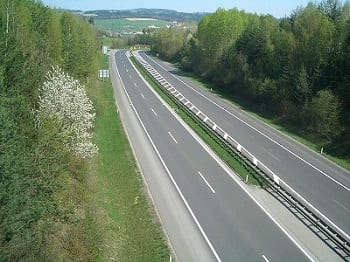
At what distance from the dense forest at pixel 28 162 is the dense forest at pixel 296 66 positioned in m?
23.5

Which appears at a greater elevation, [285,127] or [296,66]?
[296,66]

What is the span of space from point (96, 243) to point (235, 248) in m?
6.41

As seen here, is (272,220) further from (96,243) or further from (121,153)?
(121,153)

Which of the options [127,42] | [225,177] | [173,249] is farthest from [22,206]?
[127,42]

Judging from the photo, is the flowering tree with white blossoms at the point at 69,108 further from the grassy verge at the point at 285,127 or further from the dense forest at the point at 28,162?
the grassy verge at the point at 285,127

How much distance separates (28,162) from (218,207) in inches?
480

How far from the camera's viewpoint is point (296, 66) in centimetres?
5022

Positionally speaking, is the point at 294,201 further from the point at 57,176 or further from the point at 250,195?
the point at 57,176

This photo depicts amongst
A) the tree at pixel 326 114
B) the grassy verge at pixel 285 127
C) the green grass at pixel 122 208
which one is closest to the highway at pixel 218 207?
the green grass at pixel 122 208

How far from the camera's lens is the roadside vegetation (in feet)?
45.3

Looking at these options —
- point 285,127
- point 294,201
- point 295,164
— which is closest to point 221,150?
point 295,164

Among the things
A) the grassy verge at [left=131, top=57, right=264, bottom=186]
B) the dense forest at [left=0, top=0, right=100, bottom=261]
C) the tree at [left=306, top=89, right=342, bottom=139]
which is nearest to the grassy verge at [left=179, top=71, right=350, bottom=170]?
the tree at [left=306, top=89, right=342, bottom=139]

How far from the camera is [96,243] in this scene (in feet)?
62.7

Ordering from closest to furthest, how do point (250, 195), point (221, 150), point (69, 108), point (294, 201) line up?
point (294, 201)
point (250, 195)
point (69, 108)
point (221, 150)
